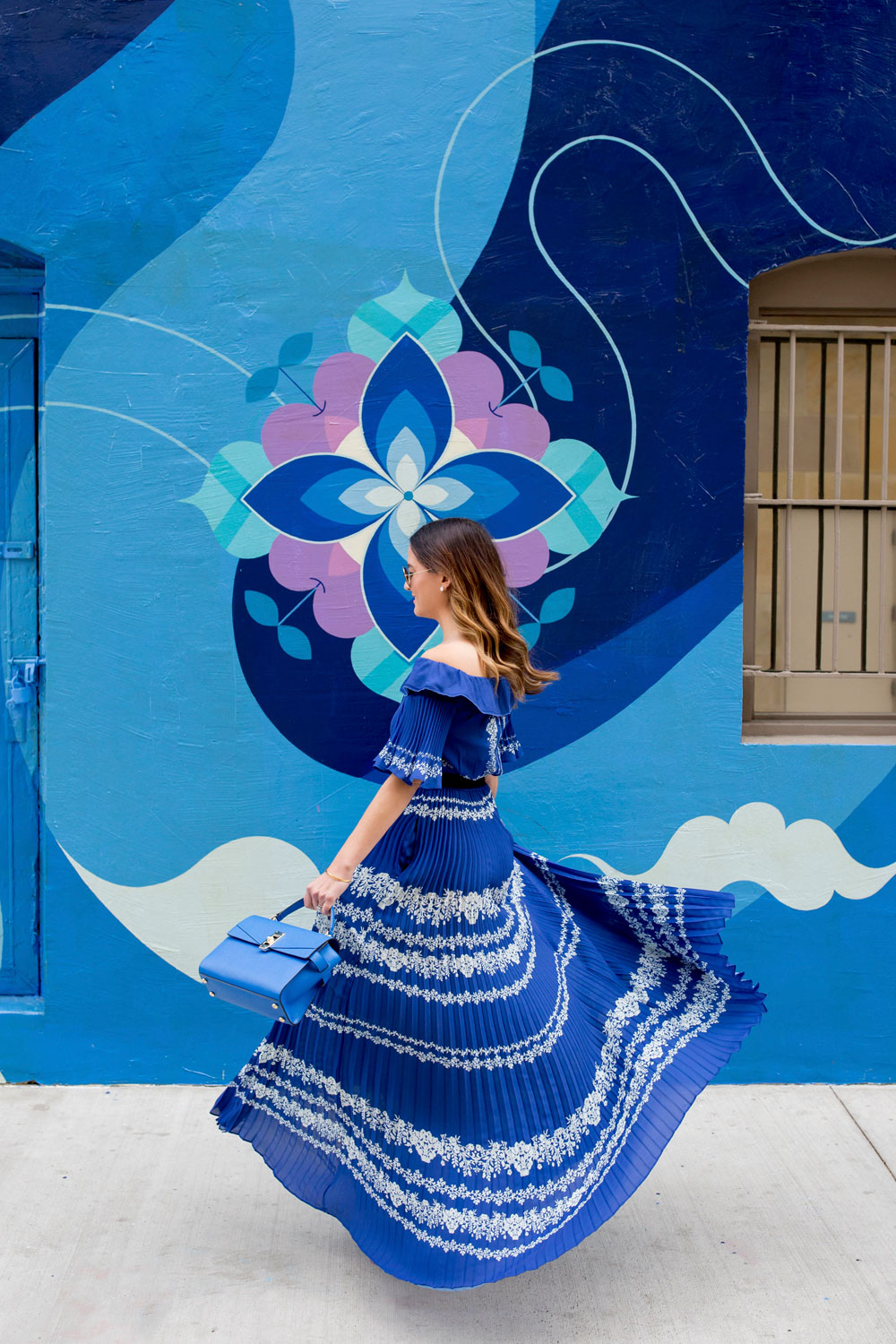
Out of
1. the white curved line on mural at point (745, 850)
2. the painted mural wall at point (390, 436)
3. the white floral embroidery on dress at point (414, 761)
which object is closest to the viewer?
the white floral embroidery on dress at point (414, 761)

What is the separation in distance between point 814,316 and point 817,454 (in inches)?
18.9

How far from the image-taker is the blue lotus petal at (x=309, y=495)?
11.6 feet

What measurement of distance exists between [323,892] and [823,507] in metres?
2.41

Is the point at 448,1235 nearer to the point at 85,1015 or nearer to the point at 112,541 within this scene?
the point at 85,1015

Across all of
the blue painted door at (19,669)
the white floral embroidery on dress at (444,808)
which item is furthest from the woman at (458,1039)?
the blue painted door at (19,669)

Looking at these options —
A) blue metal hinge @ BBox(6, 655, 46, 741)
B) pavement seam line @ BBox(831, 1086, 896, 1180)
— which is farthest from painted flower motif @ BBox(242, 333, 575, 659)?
pavement seam line @ BBox(831, 1086, 896, 1180)

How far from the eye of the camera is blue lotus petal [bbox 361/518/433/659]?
11.7ft

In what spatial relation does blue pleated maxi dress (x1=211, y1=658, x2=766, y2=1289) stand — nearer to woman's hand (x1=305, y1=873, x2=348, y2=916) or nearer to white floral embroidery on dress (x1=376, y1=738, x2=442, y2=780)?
white floral embroidery on dress (x1=376, y1=738, x2=442, y2=780)

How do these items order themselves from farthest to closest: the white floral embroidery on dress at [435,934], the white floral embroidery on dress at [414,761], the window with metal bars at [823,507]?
the window with metal bars at [823,507], the white floral embroidery on dress at [435,934], the white floral embroidery on dress at [414,761]

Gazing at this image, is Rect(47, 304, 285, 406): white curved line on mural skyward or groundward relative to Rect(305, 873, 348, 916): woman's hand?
skyward

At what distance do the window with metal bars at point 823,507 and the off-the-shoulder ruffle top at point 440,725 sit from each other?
63.9 inches

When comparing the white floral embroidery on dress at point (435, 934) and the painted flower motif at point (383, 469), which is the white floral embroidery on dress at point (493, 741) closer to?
the white floral embroidery on dress at point (435, 934)

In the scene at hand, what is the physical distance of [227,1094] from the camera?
2.70 m

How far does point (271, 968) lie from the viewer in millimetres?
2322
